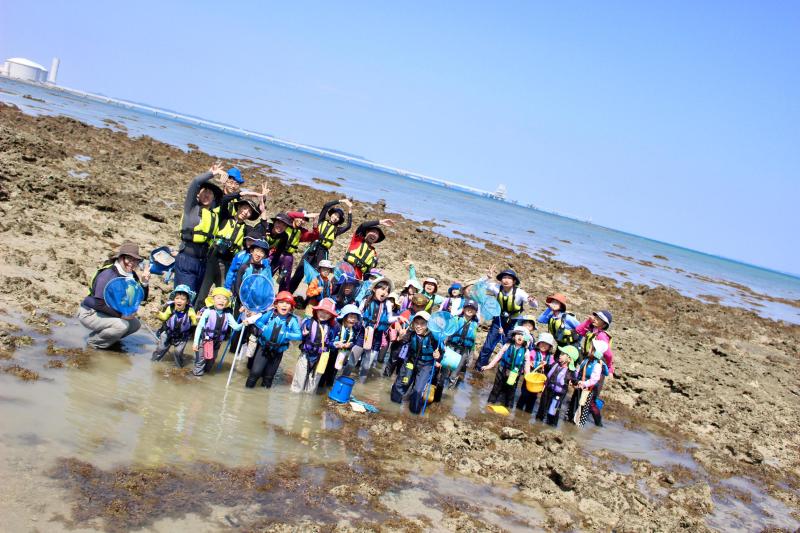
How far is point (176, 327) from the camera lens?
7.66 metres

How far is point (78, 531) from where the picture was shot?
4.23 meters

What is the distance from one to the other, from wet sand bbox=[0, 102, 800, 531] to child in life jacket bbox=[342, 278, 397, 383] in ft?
1.49

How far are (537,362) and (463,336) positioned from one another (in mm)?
1223

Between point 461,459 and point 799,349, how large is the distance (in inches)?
830

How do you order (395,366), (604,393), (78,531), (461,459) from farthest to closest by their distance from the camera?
(604,393) < (395,366) < (461,459) < (78,531)

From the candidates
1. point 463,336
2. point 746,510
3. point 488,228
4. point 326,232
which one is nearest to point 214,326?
point 326,232

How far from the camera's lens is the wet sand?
5.03 meters

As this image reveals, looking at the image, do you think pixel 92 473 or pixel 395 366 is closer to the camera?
→ pixel 92 473

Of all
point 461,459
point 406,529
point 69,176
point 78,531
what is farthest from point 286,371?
point 69,176

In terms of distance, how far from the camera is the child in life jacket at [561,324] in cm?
1002

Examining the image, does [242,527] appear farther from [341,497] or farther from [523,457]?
[523,457]

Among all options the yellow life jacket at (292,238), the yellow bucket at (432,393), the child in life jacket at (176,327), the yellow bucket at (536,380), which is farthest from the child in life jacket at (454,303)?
the child in life jacket at (176,327)

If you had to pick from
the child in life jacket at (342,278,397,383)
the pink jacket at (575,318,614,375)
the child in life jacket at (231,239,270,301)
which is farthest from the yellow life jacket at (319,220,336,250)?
the pink jacket at (575,318,614,375)

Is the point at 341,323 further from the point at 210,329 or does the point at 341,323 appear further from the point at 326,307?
the point at 210,329
